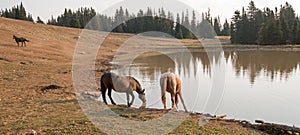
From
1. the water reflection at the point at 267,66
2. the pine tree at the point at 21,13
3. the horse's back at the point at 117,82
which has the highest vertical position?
the pine tree at the point at 21,13

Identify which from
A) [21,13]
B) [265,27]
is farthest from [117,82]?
[21,13]

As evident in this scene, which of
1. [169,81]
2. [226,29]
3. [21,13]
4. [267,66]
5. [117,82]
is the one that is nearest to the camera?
[169,81]

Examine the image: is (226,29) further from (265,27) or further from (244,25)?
(265,27)

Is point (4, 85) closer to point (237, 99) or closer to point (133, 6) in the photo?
point (133, 6)

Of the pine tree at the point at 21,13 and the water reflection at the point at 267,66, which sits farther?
the pine tree at the point at 21,13

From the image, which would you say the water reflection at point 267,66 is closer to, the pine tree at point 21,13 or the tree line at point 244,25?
the tree line at point 244,25

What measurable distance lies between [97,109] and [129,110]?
3.55 feet

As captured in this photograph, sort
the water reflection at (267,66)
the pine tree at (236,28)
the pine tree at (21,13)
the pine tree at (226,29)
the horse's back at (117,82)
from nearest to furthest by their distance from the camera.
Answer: the horse's back at (117,82), the water reflection at (267,66), the pine tree at (236,28), the pine tree at (21,13), the pine tree at (226,29)

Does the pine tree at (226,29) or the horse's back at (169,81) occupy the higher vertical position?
the pine tree at (226,29)

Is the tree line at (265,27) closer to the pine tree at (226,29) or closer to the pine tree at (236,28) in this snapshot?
the pine tree at (236,28)

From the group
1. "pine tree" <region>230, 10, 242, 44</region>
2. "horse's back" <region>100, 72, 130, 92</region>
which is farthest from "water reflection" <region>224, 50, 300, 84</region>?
"pine tree" <region>230, 10, 242, 44</region>

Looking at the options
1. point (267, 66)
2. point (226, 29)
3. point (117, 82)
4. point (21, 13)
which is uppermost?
point (21, 13)

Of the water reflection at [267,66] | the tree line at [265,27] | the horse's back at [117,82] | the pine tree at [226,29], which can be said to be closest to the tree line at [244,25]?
the tree line at [265,27]

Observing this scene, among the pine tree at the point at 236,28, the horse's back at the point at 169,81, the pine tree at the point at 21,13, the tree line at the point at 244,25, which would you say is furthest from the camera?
the pine tree at the point at 21,13
